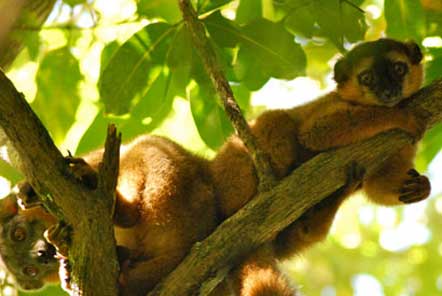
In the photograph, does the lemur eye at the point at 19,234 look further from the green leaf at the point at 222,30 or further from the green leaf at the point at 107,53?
the green leaf at the point at 222,30

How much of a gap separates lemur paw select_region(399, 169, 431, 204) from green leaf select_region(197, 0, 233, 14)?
2443 millimetres

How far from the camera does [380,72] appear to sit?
309 inches

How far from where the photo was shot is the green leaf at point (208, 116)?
7213 millimetres

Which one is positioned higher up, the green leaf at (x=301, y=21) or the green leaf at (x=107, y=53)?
the green leaf at (x=107, y=53)

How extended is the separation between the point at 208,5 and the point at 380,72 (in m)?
2.12

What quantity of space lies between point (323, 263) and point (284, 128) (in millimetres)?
8012

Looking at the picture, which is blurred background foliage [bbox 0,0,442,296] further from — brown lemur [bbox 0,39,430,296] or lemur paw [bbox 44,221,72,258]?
lemur paw [bbox 44,221,72,258]

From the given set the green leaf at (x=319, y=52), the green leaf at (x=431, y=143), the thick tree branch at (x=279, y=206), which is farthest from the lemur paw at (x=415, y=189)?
the green leaf at (x=319, y=52)

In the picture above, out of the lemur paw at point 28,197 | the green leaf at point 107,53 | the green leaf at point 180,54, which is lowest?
the lemur paw at point 28,197

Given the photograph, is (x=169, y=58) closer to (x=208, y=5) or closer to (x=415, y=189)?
(x=208, y=5)

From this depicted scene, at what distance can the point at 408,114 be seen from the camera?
6.59 m

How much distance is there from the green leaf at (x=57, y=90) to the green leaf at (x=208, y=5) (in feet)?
5.11

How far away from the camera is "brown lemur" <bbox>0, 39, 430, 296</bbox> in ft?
21.1

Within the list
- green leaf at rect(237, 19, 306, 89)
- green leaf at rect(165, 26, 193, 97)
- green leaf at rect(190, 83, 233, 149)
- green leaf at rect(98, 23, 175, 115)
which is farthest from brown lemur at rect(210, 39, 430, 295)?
green leaf at rect(98, 23, 175, 115)
